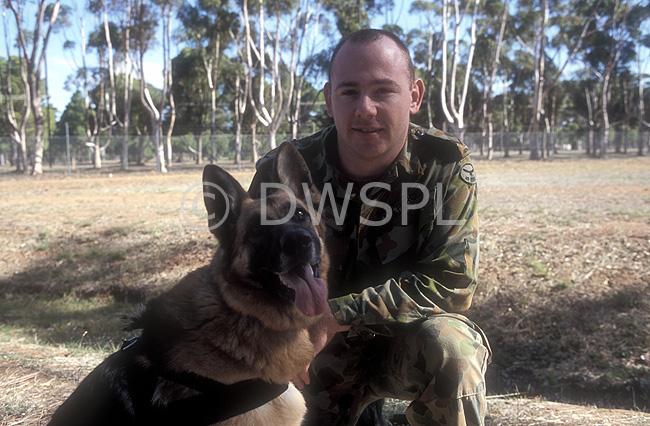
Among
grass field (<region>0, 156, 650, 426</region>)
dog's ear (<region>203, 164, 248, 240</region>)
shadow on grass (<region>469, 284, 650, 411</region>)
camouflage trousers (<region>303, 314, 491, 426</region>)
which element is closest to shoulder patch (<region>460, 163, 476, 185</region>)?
camouflage trousers (<region>303, 314, 491, 426</region>)

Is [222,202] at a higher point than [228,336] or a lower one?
higher

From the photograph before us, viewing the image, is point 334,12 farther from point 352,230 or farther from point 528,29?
point 352,230

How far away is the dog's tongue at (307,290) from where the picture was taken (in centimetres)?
234

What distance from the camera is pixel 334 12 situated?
33.2m

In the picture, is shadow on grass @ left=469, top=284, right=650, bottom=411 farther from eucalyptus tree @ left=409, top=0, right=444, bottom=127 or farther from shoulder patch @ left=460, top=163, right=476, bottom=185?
eucalyptus tree @ left=409, top=0, right=444, bottom=127

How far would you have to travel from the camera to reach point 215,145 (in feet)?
134

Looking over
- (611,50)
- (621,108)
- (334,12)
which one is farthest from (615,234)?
(621,108)

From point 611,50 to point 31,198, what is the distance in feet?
146

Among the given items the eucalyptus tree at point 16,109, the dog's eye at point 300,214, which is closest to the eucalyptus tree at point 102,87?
the eucalyptus tree at point 16,109

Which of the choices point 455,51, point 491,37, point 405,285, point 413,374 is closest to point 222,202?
point 405,285

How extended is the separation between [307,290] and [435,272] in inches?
32.4

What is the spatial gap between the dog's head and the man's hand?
10 cm

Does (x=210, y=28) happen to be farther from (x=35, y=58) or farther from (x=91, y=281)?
(x=91, y=281)

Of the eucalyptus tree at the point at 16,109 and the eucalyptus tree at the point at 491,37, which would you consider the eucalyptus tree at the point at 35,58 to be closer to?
the eucalyptus tree at the point at 16,109
